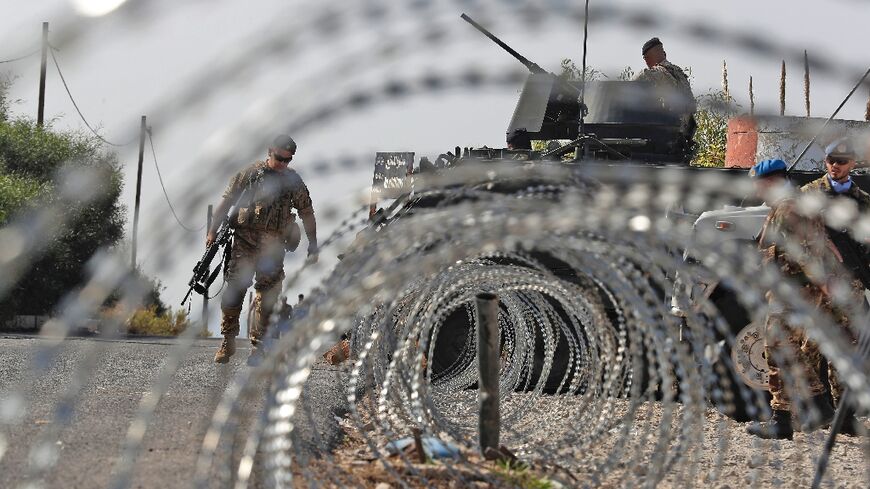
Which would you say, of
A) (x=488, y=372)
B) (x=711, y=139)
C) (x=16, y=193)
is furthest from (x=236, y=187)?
(x=16, y=193)

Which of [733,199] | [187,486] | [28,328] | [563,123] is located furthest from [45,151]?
[187,486]

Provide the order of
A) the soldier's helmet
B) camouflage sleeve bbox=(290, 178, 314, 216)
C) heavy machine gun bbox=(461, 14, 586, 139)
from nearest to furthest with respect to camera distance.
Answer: the soldier's helmet, camouflage sleeve bbox=(290, 178, 314, 216), heavy machine gun bbox=(461, 14, 586, 139)

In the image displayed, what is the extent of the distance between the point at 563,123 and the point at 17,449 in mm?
7087

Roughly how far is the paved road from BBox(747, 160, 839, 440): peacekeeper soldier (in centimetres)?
263

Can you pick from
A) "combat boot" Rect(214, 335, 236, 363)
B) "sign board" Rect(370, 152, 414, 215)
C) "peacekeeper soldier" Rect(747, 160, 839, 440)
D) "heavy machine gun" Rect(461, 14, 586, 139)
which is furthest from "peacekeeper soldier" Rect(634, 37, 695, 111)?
"combat boot" Rect(214, 335, 236, 363)

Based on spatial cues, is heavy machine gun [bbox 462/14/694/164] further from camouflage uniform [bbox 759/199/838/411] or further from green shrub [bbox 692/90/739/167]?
green shrub [bbox 692/90/739/167]

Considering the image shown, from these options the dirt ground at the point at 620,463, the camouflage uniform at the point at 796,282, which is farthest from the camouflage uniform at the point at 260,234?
the camouflage uniform at the point at 796,282

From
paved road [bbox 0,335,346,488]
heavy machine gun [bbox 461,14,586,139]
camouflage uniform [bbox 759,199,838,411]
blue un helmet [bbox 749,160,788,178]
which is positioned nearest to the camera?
paved road [bbox 0,335,346,488]

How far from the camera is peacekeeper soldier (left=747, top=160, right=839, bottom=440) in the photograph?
7.58 m

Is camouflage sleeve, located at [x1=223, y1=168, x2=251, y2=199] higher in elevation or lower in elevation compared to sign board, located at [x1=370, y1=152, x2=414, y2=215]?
lower

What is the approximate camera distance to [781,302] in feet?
24.8

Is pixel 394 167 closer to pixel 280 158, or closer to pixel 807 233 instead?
pixel 280 158

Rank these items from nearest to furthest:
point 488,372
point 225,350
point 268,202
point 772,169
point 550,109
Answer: point 488,372, point 772,169, point 268,202, point 225,350, point 550,109

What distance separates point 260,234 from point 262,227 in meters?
0.09
